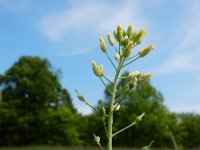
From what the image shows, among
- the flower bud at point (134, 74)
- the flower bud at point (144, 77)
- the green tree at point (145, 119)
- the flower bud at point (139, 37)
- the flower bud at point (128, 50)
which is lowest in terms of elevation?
the flower bud at point (144, 77)

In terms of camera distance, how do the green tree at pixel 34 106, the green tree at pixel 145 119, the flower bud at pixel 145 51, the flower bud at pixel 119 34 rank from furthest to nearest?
1. the green tree at pixel 34 106
2. the green tree at pixel 145 119
3. the flower bud at pixel 119 34
4. the flower bud at pixel 145 51

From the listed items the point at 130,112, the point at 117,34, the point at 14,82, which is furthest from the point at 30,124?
the point at 117,34

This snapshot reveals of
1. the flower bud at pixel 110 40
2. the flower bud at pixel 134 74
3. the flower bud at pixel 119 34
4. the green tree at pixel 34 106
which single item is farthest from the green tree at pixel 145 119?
the flower bud at pixel 134 74

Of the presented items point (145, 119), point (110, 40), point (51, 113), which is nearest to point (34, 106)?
point (51, 113)

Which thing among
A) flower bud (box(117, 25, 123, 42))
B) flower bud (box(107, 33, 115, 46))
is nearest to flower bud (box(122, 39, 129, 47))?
flower bud (box(117, 25, 123, 42))

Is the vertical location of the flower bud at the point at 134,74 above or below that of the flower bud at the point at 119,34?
below

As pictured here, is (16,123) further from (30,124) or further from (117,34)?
(117,34)

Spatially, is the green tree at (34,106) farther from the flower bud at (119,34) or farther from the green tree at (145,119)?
the flower bud at (119,34)
